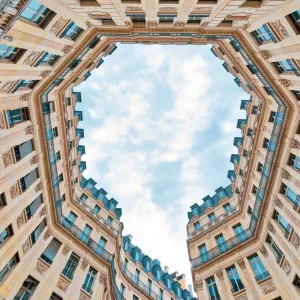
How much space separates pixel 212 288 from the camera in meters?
28.7

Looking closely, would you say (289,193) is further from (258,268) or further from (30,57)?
(30,57)

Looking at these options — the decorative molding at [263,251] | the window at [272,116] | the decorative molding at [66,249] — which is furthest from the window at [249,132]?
the decorative molding at [66,249]

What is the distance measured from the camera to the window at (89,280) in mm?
25306

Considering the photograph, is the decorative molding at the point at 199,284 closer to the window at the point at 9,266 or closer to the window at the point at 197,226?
the window at the point at 197,226

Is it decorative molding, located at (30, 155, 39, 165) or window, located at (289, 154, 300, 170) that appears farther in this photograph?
decorative molding, located at (30, 155, 39, 165)

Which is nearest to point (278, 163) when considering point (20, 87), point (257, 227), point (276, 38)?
point (257, 227)

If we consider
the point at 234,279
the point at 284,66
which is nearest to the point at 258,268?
the point at 234,279

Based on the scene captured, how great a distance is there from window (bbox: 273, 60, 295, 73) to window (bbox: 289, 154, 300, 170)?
750cm

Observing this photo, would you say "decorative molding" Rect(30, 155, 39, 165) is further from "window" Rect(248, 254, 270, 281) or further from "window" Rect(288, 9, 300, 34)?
"window" Rect(248, 254, 270, 281)

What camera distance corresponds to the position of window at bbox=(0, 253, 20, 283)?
1888 centimetres

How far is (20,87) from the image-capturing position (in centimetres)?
2045

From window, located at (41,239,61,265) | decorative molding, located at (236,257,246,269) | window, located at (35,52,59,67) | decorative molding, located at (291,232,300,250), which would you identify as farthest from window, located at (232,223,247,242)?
A: window, located at (35,52,59,67)

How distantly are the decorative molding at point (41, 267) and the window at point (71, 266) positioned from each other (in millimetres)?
2252

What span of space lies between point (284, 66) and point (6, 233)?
2479cm
